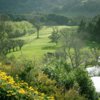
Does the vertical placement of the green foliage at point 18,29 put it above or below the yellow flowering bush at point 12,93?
above

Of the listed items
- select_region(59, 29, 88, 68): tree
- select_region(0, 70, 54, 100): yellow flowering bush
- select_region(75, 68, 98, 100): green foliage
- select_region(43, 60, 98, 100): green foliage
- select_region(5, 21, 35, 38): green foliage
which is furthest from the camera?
select_region(5, 21, 35, 38): green foliage

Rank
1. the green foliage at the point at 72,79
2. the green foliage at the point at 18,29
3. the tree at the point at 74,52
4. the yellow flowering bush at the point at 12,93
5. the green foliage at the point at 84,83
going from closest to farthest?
1. the yellow flowering bush at the point at 12,93
2. the green foliage at the point at 72,79
3. the green foliage at the point at 84,83
4. the tree at the point at 74,52
5. the green foliage at the point at 18,29

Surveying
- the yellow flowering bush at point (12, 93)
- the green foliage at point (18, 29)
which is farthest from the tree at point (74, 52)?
the green foliage at point (18, 29)

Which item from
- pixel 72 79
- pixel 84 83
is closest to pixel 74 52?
pixel 84 83

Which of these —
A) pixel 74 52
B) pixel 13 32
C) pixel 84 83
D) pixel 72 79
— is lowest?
pixel 84 83

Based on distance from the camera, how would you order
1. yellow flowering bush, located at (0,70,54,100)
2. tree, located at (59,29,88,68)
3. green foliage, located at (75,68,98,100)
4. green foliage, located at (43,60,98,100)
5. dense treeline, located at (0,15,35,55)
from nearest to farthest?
yellow flowering bush, located at (0,70,54,100), green foliage, located at (43,60,98,100), green foliage, located at (75,68,98,100), tree, located at (59,29,88,68), dense treeline, located at (0,15,35,55)

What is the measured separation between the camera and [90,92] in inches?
983

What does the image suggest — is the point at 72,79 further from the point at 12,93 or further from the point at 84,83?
the point at 12,93

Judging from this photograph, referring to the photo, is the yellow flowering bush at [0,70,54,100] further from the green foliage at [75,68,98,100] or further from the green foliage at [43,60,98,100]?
the green foliage at [75,68,98,100]

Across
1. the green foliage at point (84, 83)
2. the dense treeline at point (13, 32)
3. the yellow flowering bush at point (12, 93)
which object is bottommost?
the green foliage at point (84, 83)

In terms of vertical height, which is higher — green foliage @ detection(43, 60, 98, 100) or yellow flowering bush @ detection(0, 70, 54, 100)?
yellow flowering bush @ detection(0, 70, 54, 100)

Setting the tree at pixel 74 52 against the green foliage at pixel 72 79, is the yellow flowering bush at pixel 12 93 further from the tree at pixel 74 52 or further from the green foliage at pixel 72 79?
the tree at pixel 74 52

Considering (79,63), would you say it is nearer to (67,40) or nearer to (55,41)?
(67,40)

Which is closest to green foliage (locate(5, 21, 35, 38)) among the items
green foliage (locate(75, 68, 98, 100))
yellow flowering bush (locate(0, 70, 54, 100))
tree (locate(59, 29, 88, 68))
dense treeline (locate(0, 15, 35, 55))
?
dense treeline (locate(0, 15, 35, 55))
